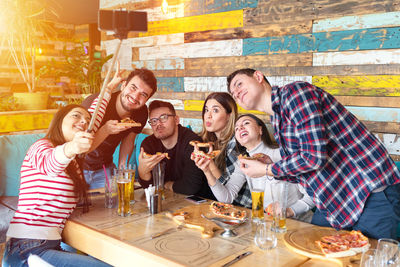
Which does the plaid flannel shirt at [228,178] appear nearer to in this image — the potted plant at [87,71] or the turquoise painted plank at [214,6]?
the turquoise painted plank at [214,6]

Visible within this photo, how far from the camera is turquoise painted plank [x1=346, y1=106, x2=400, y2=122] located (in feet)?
8.63

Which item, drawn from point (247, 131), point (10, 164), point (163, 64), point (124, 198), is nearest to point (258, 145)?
point (247, 131)

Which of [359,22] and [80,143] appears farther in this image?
[359,22]

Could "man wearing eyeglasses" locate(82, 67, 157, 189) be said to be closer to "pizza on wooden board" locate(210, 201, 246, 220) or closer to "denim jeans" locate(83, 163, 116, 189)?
"denim jeans" locate(83, 163, 116, 189)

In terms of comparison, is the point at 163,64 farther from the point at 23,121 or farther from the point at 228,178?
the point at 228,178

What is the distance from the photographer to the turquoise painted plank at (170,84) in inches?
160

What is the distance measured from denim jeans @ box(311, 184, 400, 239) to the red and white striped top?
4.71ft

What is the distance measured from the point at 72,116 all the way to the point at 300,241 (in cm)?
129

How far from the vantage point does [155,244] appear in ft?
4.93

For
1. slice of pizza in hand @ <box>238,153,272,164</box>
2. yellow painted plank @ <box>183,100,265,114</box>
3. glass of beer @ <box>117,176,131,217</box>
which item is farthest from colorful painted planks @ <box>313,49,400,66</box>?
glass of beer @ <box>117,176,131,217</box>

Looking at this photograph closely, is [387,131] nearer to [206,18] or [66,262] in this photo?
[206,18]

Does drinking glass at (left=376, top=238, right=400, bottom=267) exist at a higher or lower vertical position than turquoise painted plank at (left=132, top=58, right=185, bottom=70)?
lower

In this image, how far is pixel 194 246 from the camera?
4.90ft

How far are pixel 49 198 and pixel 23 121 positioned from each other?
282cm
